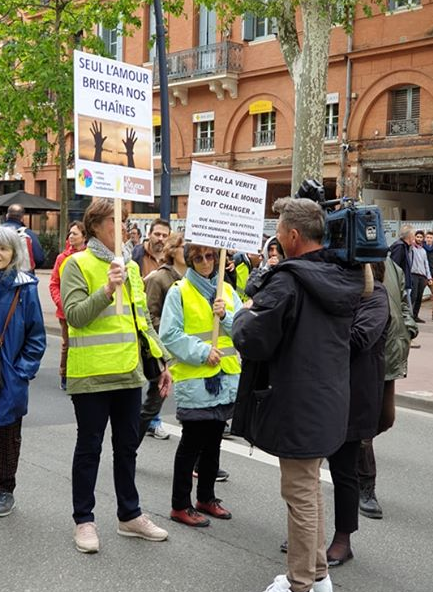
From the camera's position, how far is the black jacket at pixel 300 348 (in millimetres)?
3516

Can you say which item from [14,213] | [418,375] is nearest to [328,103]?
[418,375]

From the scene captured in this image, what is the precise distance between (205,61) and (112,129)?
2468 centimetres

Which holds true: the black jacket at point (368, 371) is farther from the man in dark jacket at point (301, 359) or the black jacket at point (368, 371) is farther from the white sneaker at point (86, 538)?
the white sneaker at point (86, 538)

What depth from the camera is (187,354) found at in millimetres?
4750

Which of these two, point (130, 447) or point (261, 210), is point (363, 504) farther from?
point (261, 210)

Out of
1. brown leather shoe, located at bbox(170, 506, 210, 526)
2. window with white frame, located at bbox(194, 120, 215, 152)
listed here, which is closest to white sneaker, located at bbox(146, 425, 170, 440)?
brown leather shoe, located at bbox(170, 506, 210, 526)

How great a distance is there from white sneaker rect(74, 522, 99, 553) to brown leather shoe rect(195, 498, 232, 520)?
835mm

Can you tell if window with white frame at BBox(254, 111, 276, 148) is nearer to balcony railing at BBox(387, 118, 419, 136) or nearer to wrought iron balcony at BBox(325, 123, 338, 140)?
wrought iron balcony at BBox(325, 123, 338, 140)

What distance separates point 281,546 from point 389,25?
21.1m

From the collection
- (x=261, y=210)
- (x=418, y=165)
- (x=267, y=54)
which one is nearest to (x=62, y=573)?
(x=261, y=210)

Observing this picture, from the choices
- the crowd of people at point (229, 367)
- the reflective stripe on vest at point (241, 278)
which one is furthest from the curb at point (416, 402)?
the crowd of people at point (229, 367)

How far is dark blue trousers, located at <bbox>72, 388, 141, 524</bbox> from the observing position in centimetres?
434

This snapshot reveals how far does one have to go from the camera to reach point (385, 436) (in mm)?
7520

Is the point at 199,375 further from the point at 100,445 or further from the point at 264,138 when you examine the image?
the point at 264,138
